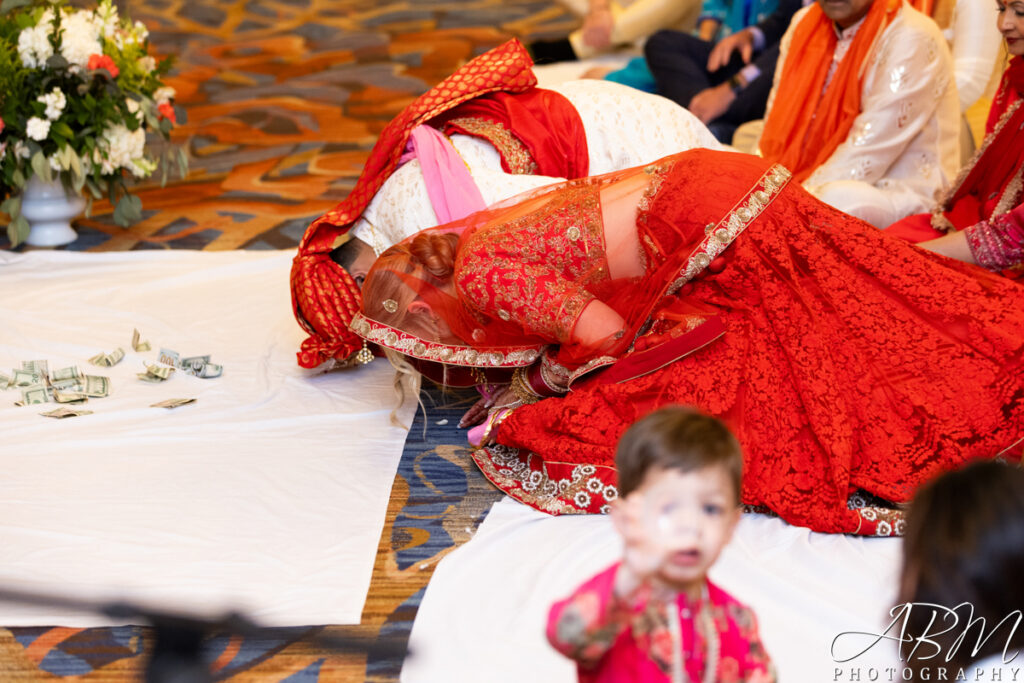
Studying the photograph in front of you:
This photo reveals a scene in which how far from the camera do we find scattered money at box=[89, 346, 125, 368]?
2693mm

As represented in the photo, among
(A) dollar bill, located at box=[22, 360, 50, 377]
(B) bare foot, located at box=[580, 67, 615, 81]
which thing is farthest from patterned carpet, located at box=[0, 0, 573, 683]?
(B) bare foot, located at box=[580, 67, 615, 81]

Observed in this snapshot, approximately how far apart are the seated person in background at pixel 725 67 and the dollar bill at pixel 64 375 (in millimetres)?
2456

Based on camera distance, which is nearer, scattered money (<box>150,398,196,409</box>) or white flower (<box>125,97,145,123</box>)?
scattered money (<box>150,398,196,409</box>)

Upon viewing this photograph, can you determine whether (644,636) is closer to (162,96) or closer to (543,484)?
(543,484)

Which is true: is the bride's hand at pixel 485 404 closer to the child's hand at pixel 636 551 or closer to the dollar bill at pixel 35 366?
the dollar bill at pixel 35 366

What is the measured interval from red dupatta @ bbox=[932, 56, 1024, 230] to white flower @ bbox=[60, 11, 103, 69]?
270cm

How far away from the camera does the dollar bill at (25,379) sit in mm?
2557

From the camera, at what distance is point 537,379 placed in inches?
85.0

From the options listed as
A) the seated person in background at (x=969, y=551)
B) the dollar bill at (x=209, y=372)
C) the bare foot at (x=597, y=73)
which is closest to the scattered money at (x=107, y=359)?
the dollar bill at (x=209, y=372)

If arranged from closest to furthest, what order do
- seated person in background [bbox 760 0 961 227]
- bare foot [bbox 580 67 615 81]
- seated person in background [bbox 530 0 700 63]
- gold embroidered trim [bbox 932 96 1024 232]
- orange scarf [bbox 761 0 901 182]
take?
gold embroidered trim [bbox 932 96 1024 232], seated person in background [bbox 760 0 961 227], orange scarf [bbox 761 0 901 182], bare foot [bbox 580 67 615 81], seated person in background [bbox 530 0 700 63]

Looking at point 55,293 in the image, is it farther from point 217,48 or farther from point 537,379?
point 217,48

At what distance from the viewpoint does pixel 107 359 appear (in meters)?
2.70

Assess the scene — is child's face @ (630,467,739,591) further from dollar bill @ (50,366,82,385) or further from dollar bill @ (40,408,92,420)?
dollar bill @ (50,366,82,385)

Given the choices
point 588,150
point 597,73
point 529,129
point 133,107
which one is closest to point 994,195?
point 588,150
